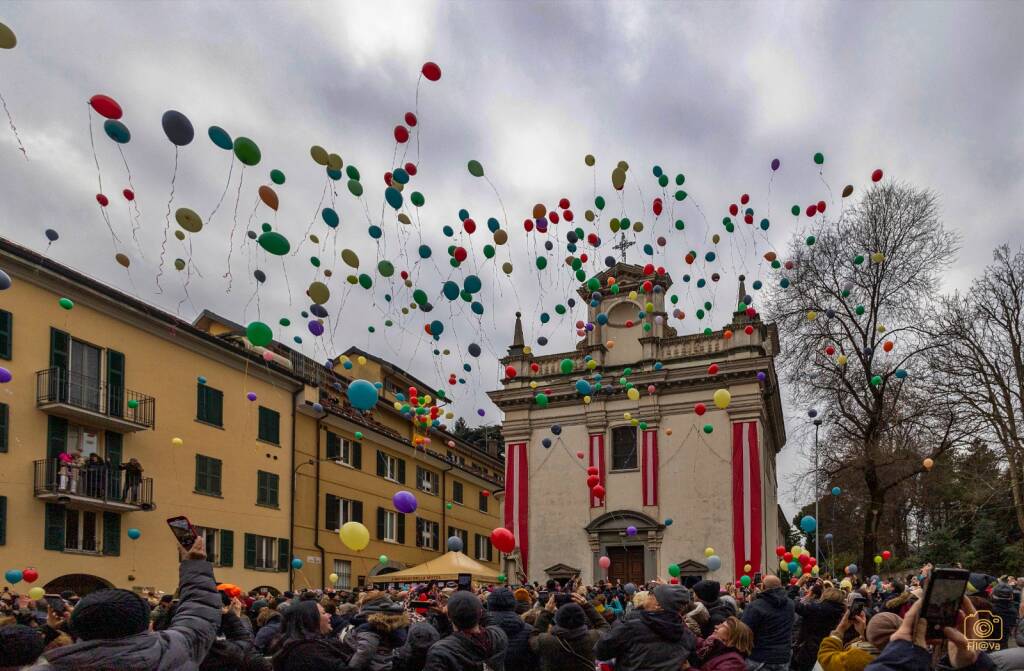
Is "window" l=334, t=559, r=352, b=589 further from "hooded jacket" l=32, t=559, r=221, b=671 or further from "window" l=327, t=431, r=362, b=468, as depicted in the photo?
"hooded jacket" l=32, t=559, r=221, b=671

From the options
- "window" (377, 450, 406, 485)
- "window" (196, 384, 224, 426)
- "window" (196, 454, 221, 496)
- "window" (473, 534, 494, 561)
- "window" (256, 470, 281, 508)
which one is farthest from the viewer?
"window" (473, 534, 494, 561)

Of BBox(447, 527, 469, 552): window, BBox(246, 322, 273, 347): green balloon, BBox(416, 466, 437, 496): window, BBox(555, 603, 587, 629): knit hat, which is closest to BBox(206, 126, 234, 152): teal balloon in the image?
BBox(246, 322, 273, 347): green balloon

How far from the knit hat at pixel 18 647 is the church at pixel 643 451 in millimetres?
26168

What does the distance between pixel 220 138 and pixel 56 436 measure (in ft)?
40.7

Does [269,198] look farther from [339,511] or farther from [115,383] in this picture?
[339,511]

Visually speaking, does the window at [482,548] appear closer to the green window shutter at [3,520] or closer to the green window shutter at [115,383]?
the green window shutter at [115,383]

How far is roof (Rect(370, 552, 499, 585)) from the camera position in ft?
79.3

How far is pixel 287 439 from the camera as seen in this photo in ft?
100

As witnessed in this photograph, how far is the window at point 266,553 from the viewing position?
2770 centimetres

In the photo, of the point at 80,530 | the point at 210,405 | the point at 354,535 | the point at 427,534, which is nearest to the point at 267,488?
the point at 210,405

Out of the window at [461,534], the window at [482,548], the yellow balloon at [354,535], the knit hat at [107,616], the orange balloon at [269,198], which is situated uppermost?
the orange balloon at [269,198]

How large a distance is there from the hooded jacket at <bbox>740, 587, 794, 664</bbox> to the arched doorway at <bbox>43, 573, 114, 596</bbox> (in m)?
16.9

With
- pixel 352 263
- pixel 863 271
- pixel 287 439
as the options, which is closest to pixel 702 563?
pixel 863 271

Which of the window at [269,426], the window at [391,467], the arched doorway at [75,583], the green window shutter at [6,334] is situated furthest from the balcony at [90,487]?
the window at [391,467]
